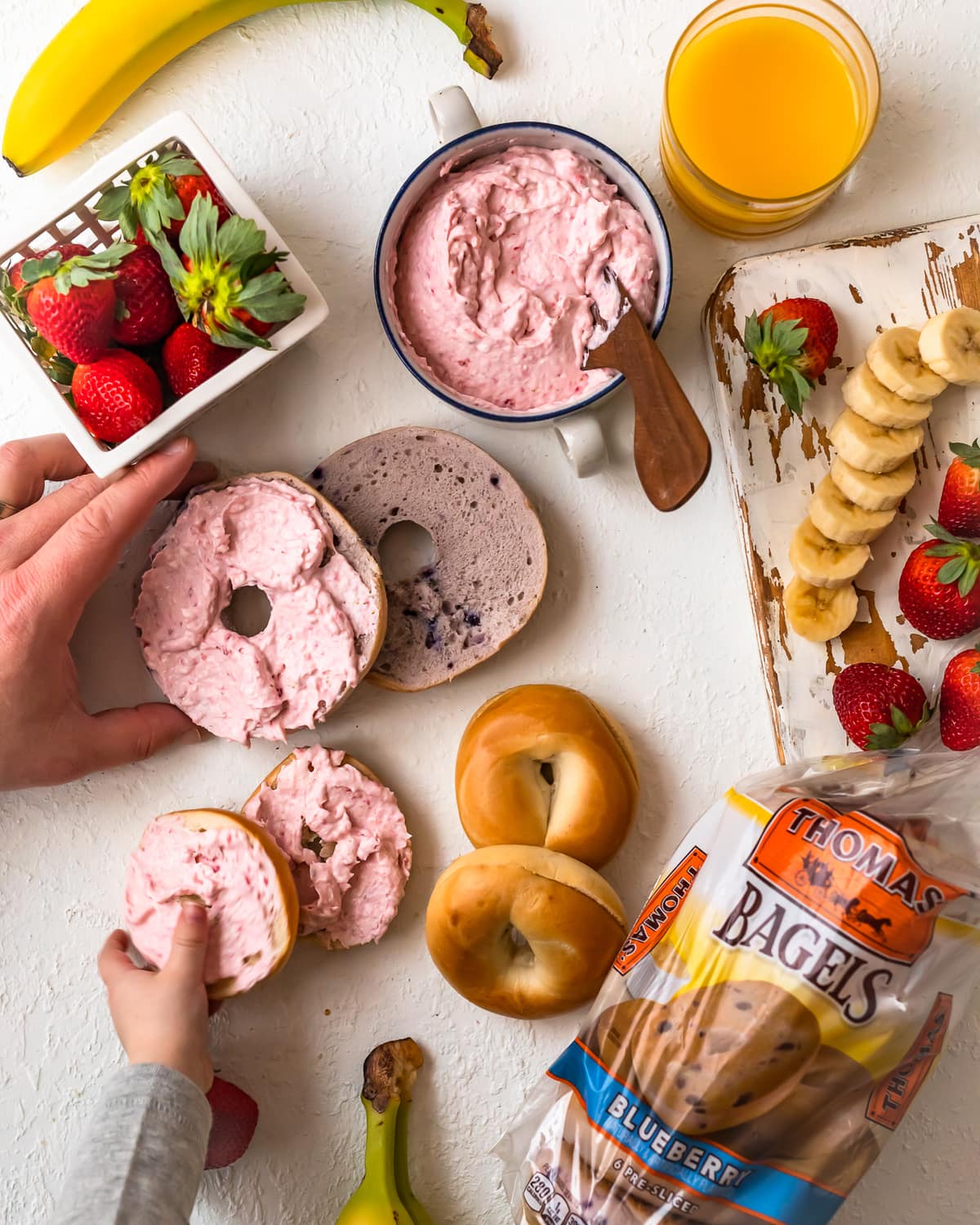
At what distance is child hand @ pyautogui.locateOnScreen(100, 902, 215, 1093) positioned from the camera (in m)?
1.12

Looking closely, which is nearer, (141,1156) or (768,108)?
(141,1156)

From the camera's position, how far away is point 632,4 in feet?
4.17

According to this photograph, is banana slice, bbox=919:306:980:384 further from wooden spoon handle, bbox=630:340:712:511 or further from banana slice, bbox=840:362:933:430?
wooden spoon handle, bbox=630:340:712:511

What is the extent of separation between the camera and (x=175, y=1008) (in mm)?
1118

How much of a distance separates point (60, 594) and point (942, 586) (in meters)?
1.03

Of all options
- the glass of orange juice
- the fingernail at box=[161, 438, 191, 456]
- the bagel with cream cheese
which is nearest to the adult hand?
the fingernail at box=[161, 438, 191, 456]

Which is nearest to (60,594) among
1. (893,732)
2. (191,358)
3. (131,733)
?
(131,733)

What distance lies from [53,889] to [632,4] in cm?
139

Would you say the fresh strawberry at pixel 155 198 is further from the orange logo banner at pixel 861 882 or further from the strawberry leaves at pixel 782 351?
Result: the orange logo banner at pixel 861 882

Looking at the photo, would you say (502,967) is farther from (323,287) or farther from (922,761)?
(323,287)

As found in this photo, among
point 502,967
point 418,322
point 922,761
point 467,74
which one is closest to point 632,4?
point 467,74

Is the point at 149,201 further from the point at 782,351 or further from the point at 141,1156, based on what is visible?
the point at 141,1156

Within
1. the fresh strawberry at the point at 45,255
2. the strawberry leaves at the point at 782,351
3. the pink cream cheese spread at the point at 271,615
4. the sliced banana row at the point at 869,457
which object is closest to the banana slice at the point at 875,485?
the sliced banana row at the point at 869,457

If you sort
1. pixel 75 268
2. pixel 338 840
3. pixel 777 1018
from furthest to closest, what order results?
pixel 338 840 < pixel 75 268 < pixel 777 1018
